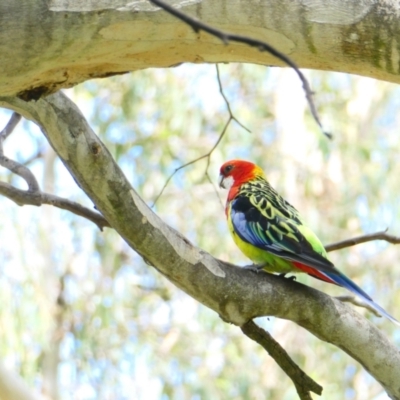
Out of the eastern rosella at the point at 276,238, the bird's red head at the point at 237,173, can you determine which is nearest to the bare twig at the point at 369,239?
the eastern rosella at the point at 276,238

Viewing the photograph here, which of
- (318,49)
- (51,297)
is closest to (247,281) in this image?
(318,49)

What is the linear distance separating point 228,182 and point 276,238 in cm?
115

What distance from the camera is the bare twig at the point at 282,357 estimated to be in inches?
97.1

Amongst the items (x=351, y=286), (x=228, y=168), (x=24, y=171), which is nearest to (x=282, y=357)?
(x=351, y=286)

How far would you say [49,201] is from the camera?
277cm

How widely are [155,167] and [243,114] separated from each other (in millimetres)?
1237

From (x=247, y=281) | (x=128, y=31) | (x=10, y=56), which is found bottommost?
(x=10, y=56)

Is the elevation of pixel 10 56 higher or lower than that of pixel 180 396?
lower

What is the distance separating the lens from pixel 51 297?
276 inches

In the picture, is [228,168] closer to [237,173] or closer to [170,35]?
[237,173]

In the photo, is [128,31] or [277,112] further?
[277,112]

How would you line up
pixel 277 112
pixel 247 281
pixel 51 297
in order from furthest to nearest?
1. pixel 277 112
2. pixel 51 297
3. pixel 247 281

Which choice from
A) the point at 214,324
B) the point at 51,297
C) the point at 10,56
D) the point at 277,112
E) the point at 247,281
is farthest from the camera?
the point at 277,112

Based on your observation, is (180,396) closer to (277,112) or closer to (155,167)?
(155,167)
